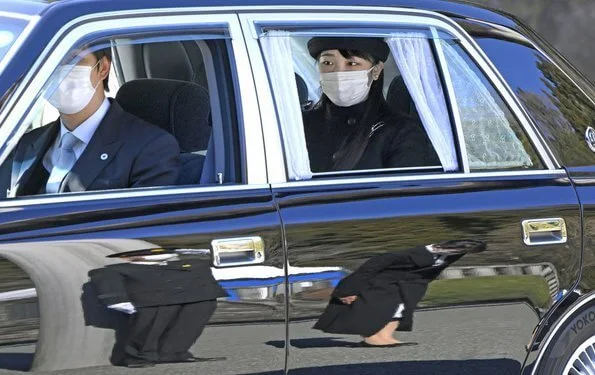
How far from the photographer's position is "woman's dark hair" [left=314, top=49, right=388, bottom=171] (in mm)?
4949

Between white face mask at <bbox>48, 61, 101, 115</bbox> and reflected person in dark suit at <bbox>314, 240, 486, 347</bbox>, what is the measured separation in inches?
37.3

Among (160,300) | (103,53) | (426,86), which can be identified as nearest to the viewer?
(160,300)

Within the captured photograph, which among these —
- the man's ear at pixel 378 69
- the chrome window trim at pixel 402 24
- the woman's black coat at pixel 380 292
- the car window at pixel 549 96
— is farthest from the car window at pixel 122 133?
the car window at pixel 549 96

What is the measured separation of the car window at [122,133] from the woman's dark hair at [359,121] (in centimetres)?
40

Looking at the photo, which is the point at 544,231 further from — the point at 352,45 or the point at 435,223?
the point at 352,45

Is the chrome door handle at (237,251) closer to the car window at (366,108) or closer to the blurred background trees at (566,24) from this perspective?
the car window at (366,108)

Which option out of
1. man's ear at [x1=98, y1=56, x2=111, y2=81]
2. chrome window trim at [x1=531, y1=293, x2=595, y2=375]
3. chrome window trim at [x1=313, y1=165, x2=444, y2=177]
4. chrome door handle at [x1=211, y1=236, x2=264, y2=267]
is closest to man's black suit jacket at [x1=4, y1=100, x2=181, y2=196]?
man's ear at [x1=98, y1=56, x2=111, y2=81]

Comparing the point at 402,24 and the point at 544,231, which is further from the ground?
the point at 402,24

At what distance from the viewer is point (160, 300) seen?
433 centimetres

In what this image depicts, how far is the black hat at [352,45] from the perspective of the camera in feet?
16.2

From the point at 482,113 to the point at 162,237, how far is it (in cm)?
125

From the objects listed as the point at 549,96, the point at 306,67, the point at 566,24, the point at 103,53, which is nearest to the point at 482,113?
the point at 549,96

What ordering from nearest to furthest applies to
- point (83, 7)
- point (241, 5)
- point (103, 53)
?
1. point (83, 7)
2. point (103, 53)
3. point (241, 5)

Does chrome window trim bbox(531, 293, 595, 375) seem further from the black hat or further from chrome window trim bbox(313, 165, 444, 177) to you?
the black hat
